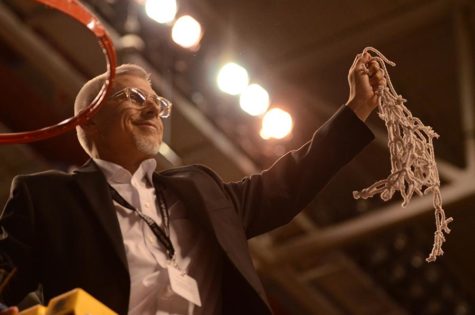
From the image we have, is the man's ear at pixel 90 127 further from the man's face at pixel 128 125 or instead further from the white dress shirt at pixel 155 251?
the white dress shirt at pixel 155 251

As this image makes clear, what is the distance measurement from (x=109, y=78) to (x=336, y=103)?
11.6 ft

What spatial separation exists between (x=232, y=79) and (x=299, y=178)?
2.86m

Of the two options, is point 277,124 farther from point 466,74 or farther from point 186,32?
point 466,74

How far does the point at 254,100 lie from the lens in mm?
4797

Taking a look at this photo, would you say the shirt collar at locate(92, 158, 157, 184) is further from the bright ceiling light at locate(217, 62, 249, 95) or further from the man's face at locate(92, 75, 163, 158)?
the bright ceiling light at locate(217, 62, 249, 95)

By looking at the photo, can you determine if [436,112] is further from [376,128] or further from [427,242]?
[427,242]

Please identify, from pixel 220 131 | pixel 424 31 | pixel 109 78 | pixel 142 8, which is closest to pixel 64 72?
pixel 142 8

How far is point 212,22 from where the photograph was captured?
5.01m

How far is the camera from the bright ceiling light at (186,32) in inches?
180

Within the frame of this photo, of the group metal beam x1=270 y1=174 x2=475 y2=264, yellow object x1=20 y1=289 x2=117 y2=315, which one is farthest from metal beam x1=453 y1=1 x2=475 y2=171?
yellow object x1=20 y1=289 x2=117 y2=315

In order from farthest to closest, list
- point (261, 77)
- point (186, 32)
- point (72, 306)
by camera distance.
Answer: point (261, 77) → point (186, 32) → point (72, 306)

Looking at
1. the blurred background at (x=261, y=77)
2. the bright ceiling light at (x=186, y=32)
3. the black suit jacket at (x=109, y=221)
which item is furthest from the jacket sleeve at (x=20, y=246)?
the bright ceiling light at (x=186, y=32)

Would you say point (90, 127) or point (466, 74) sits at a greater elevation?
point (466, 74)

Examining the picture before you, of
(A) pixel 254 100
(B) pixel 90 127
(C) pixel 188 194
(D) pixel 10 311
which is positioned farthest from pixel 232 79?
(D) pixel 10 311
